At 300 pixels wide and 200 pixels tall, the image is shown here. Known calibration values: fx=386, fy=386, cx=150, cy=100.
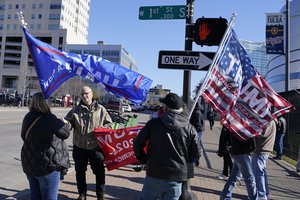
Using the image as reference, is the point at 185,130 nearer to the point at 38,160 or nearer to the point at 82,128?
the point at 38,160

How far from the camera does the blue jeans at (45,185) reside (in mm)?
4375

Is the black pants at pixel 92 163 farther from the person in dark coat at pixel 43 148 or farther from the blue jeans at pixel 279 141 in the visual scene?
the blue jeans at pixel 279 141

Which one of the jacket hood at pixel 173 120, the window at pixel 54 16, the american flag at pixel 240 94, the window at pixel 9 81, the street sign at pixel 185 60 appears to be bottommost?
the jacket hood at pixel 173 120

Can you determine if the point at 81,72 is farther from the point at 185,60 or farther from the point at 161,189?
the point at 161,189

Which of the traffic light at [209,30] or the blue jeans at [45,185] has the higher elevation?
the traffic light at [209,30]

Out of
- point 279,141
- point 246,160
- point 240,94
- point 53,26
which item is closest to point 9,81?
point 53,26

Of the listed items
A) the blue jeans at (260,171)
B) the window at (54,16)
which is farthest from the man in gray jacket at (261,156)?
the window at (54,16)

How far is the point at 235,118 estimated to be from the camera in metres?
5.79

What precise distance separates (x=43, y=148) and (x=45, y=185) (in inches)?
17.5

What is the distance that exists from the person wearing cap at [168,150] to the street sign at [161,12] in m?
3.53

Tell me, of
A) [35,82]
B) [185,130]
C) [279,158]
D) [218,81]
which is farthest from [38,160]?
[35,82]

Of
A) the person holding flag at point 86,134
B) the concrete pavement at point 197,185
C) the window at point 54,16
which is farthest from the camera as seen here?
the window at point 54,16

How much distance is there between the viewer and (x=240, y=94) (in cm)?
580

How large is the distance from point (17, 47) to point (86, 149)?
13035cm
